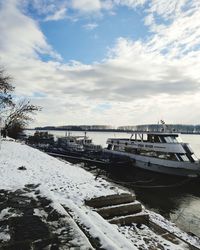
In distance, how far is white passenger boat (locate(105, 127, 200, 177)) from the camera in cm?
2558

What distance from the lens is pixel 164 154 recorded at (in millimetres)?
27812

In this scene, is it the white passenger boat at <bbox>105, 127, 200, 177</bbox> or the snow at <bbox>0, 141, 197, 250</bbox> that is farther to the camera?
the white passenger boat at <bbox>105, 127, 200, 177</bbox>

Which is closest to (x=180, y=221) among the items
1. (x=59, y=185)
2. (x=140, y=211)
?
(x=140, y=211)

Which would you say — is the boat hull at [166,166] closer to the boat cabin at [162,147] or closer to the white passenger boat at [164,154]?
the white passenger boat at [164,154]

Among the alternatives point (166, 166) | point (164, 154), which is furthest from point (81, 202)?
point (164, 154)

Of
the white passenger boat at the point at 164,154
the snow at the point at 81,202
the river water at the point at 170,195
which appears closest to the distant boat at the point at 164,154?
the white passenger boat at the point at 164,154

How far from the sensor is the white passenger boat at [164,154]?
83.9ft

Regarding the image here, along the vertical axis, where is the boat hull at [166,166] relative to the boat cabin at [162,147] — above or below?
below

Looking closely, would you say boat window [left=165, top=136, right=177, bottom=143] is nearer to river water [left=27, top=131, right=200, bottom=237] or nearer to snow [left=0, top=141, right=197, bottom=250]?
river water [left=27, top=131, right=200, bottom=237]

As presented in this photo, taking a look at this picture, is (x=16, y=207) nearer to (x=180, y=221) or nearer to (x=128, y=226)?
(x=128, y=226)

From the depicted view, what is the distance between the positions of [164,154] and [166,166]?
1471 mm

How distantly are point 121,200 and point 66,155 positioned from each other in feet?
104

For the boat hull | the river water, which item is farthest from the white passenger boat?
the river water

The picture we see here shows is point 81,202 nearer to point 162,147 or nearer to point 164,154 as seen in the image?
point 164,154
